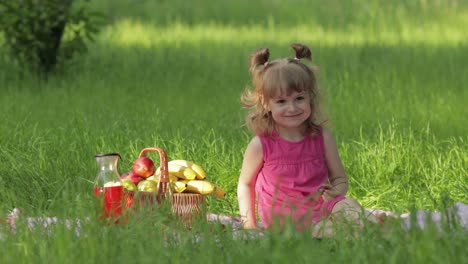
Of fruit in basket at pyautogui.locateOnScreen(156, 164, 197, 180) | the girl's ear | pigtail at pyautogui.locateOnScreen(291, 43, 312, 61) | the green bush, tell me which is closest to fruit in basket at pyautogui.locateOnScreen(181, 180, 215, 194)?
fruit in basket at pyautogui.locateOnScreen(156, 164, 197, 180)

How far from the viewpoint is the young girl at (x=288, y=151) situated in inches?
187

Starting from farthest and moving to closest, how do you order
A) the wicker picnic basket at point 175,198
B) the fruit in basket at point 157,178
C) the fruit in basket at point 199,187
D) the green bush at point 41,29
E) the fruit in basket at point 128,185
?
the green bush at point 41,29 → the fruit in basket at point 199,187 → the fruit in basket at point 157,178 → the fruit in basket at point 128,185 → the wicker picnic basket at point 175,198

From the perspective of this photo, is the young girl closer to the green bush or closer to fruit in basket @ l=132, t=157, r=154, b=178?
fruit in basket @ l=132, t=157, r=154, b=178

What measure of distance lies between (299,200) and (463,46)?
748 cm

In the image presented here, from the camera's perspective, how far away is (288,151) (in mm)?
4840

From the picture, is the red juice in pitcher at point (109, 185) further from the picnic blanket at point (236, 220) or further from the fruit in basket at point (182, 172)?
the fruit in basket at point (182, 172)

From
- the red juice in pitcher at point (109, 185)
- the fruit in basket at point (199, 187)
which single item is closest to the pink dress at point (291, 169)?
the fruit in basket at point (199, 187)

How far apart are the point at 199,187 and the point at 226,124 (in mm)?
2385

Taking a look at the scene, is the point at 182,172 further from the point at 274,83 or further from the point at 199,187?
the point at 274,83

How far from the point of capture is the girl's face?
472 cm

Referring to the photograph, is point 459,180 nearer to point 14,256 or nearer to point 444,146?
point 444,146

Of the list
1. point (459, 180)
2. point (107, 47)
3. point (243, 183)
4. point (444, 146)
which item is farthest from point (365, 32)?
point (243, 183)

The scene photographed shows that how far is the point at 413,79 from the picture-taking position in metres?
9.08

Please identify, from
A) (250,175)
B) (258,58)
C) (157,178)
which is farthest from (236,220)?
(258,58)
